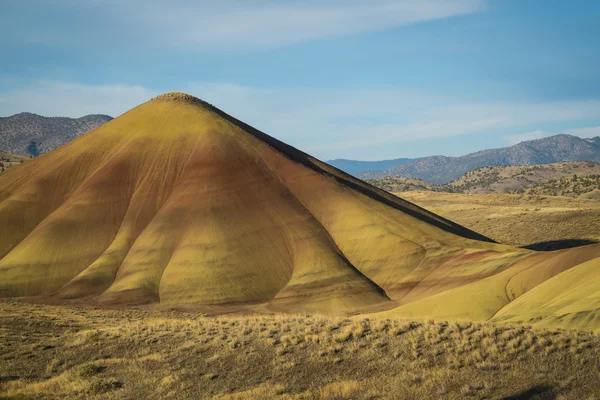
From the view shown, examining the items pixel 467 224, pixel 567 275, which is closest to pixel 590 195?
pixel 467 224

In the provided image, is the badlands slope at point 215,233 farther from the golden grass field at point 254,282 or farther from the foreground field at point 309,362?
the foreground field at point 309,362

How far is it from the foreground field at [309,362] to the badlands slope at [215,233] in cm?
2045

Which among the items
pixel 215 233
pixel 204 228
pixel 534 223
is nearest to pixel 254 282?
pixel 215 233

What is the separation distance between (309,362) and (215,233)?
1852 inches

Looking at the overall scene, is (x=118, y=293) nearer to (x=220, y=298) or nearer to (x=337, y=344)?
(x=220, y=298)

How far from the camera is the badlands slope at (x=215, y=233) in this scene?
60500 millimetres

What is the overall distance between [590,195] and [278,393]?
19137cm

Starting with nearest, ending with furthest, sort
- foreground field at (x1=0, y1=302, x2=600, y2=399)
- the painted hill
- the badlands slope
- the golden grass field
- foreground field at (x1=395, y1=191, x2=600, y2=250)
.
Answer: foreground field at (x1=0, y1=302, x2=600, y2=399) → the golden grass field → the badlands slope → the painted hill → foreground field at (x1=395, y1=191, x2=600, y2=250)

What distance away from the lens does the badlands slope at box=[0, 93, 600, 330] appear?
2382 inches

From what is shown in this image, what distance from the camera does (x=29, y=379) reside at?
23.2 m

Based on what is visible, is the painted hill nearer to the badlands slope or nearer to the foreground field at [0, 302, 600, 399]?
the badlands slope

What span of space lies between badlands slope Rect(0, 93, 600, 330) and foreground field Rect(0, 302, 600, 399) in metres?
20.4

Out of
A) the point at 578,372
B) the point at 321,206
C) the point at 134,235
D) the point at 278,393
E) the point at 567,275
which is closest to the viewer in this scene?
the point at 578,372

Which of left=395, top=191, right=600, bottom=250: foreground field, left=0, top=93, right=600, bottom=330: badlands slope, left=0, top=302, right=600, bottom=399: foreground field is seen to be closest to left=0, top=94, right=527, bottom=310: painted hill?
left=0, top=93, right=600, bottom=330: badlands slope
